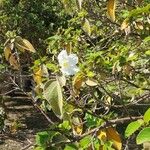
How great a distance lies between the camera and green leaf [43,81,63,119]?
1.17m

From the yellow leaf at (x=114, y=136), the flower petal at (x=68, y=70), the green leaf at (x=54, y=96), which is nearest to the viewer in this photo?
the green leaf at (x=54, y=96)

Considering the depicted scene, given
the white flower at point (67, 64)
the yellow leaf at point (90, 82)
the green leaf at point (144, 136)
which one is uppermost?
the white flower at point (67, 64)

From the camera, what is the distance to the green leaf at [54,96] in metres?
1.17

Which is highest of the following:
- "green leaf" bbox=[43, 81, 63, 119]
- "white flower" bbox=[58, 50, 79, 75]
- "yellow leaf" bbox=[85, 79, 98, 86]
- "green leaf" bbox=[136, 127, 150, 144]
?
"white flower" bbox=[58, 50, 79, 75]

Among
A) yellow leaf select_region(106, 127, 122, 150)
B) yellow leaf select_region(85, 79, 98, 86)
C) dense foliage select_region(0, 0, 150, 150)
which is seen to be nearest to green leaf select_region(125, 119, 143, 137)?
dense foliage select_region(0, 0, 150, 150)

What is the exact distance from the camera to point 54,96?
3.84 feet

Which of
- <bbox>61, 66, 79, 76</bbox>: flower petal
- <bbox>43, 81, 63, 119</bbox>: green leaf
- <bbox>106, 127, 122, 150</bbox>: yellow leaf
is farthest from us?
<bbox>106, 127, 122, 150</bbox>: yellow leaf

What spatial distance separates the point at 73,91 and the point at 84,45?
163 cm

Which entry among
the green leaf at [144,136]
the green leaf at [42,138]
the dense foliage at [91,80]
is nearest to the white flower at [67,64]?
the dense foliage at [91,80]

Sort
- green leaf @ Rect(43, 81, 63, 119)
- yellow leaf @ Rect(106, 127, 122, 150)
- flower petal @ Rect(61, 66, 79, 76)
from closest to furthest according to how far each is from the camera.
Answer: green leaf @ Rect(43, 81, 63, 119)
flower petal @ Rect(61, 66, 79, 76)
yellow leaf @ Rect(106, 127, 122, 150)

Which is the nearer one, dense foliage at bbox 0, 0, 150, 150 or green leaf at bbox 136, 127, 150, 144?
green leaf at bbox 136, 127, 150, 144

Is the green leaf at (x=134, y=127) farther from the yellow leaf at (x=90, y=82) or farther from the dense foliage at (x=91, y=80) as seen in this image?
the yellow leaf at (x=90, y=82)

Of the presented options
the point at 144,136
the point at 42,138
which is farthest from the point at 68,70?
the point at 144,136

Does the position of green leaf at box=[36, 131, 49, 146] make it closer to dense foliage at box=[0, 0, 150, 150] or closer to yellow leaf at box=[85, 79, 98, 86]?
dense foliage at box=[0, 0, 150, 150]
